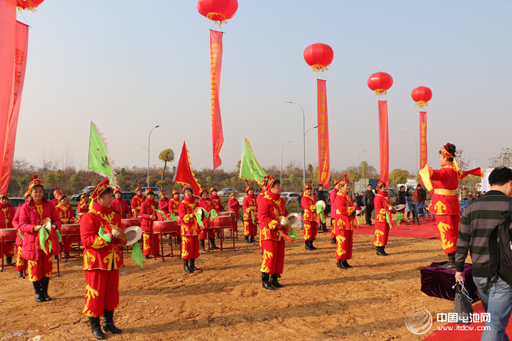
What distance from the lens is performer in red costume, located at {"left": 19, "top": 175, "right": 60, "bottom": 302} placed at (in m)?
5.71

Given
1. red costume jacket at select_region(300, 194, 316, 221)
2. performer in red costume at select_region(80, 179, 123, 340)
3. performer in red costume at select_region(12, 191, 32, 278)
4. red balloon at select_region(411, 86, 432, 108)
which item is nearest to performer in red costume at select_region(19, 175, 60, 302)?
performer in red costume at select_region(12, 191, 32, 278)

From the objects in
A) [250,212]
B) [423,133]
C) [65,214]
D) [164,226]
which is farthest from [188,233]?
[423,133]

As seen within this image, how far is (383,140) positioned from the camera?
22.9 metres

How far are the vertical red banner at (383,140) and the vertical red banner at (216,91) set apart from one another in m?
12.6

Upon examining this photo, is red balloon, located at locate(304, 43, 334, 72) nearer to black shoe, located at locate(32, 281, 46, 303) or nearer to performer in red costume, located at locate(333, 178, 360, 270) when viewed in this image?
performer in red costume, located at locate(333, 178, 360, 270)

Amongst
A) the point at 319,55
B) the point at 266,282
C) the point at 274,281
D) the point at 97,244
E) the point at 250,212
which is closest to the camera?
the point at 97,244

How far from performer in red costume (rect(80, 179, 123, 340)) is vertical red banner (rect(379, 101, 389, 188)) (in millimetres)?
21006

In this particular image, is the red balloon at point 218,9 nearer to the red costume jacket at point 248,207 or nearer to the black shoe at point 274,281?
the red costume jacket at point 248,207

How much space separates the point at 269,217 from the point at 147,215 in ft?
16.9

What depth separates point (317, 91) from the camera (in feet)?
61.0

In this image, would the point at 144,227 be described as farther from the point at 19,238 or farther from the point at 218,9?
the point at 218,9

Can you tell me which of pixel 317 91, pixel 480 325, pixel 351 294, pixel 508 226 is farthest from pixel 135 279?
pixel 317 91

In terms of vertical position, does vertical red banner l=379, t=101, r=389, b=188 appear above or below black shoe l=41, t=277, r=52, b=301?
above

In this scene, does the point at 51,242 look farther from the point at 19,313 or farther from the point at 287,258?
the point at 287,258
